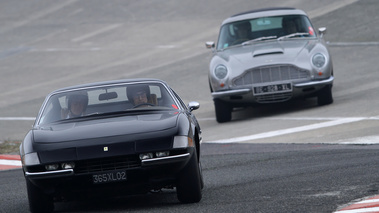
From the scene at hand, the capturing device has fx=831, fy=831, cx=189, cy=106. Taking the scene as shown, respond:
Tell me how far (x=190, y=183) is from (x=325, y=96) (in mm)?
7830

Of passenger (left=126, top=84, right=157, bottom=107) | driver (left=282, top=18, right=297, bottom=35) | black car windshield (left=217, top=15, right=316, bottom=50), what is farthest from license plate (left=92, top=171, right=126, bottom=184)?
driver (left=282, top=18, right=297, bottom=35)

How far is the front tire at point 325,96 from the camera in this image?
1462 cm

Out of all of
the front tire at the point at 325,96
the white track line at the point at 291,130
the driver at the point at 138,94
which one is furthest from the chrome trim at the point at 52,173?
the front tire at the point at 325,96

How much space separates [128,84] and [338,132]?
15.0 ft

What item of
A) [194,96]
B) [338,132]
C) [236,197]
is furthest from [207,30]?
[236,197]

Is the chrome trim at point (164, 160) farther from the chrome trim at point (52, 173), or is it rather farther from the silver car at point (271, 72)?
the silver car at point (271, 72)

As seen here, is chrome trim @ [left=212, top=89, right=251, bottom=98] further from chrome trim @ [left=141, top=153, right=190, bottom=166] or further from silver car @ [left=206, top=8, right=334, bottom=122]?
chrome trim @ [left=141, top=153, right=190, bottom=166]

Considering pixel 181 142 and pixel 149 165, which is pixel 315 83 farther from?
pixel 149 165

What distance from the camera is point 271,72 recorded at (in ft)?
46.4

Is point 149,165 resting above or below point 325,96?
above

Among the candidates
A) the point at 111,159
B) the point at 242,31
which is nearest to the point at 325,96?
the point at 242,31

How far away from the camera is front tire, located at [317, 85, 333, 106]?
48.0 feet

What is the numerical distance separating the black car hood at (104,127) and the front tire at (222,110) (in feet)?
22.2

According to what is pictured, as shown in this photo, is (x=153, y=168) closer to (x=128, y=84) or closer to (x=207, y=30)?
(x=128, y=84)
